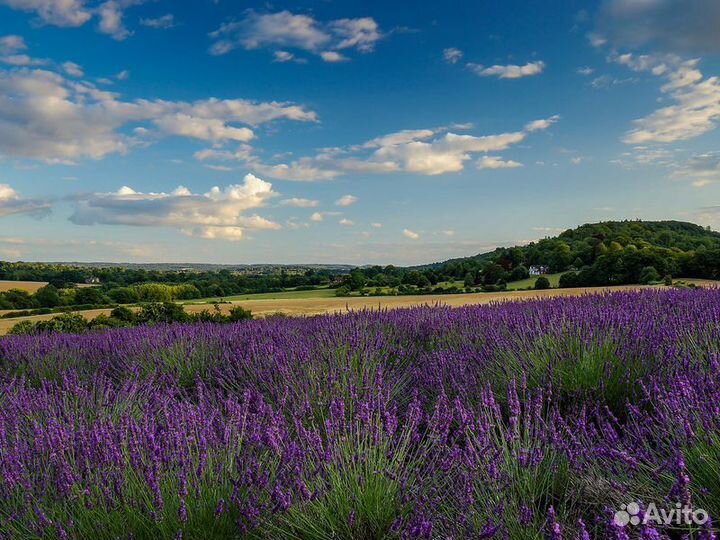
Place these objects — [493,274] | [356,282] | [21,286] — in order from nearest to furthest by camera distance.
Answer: [356,282] → [21,286] → [493,274]

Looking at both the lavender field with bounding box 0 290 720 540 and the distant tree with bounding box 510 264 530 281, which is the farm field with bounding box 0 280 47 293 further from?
the lavender field with bounding box 0 290 720 540

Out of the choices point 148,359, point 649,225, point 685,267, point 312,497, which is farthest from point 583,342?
point 649,225

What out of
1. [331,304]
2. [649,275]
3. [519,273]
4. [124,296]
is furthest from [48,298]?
[649,275]

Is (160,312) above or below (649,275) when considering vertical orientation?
below

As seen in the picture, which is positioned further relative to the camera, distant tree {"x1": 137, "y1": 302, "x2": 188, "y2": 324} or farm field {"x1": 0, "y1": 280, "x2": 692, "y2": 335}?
farm field {"x1": 0, "y1": 280, "x2": 692, "y2": 335}

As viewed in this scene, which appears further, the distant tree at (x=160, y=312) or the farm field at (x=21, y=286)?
the farm field at (x=21, y=286)

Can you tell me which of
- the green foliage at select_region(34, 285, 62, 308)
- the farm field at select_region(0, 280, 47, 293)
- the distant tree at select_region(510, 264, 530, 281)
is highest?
the distant tree at select_region(510, 264, 530, 281)

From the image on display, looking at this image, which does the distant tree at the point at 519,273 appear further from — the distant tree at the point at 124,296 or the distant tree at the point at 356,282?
the distant tree at the point at 124,296

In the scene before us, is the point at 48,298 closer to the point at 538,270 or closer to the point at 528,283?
the point at 528,283

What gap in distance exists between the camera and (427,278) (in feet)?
138

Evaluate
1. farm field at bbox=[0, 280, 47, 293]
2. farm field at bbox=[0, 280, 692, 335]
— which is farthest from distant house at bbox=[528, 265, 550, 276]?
A: farm field at bbox=[0, 280, 47, 293]

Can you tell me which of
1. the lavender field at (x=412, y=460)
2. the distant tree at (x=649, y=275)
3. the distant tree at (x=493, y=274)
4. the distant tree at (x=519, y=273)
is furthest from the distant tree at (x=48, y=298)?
the distant tree at (x=649, y=275)

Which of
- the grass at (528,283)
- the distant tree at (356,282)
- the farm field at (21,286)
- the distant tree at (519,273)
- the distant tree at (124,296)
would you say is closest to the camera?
the distant tree at (124,296)

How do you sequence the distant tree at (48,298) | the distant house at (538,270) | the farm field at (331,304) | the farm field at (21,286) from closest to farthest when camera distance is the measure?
the farm field at (331,304) < the distant tree at (48,298) < the farm field at (21,286) < the distant house at (538,270)
